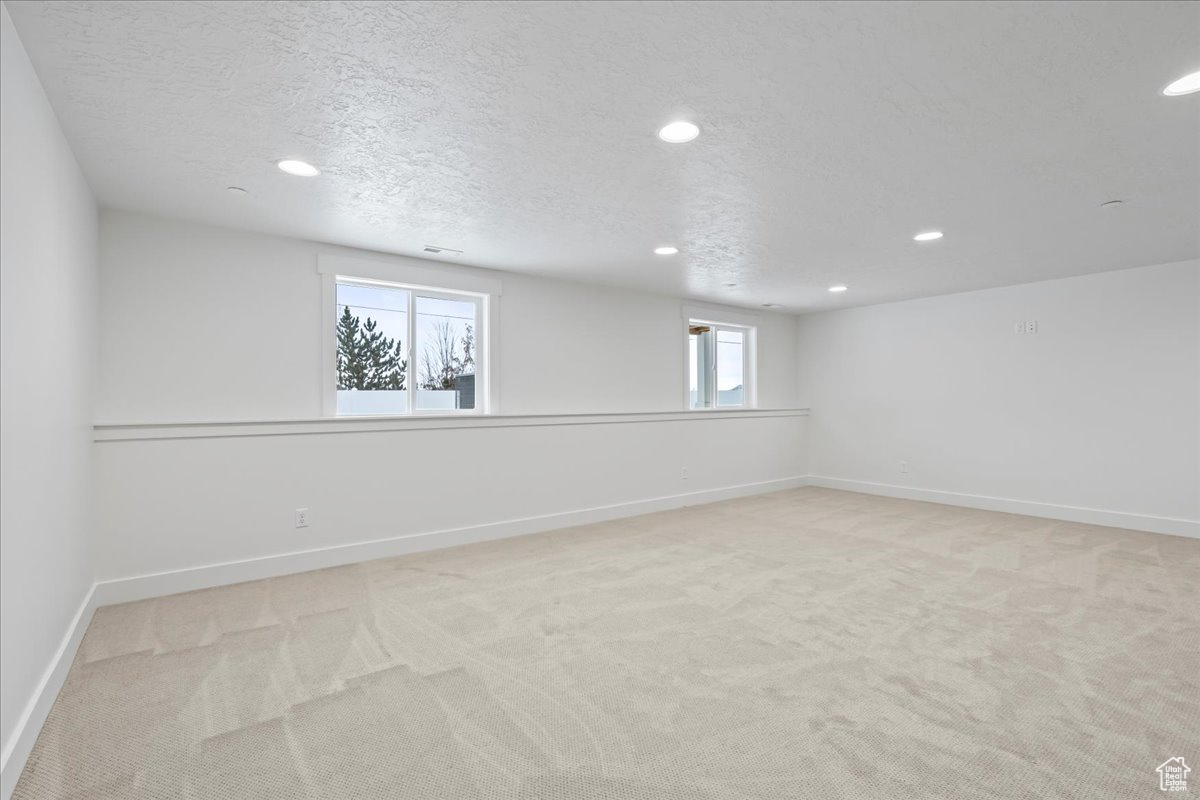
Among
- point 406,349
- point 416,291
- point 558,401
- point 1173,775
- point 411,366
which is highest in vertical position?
point 416,291

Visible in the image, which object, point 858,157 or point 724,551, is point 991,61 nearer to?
point 858,157

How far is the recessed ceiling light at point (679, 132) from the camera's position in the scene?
90.8 inches

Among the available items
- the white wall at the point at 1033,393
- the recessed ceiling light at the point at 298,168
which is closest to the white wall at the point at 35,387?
the recessed ceiling light at the point at 298,168

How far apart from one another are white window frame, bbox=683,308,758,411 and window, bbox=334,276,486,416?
247cm

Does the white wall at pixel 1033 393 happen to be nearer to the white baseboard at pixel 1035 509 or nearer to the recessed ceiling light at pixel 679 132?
the white baseboard at pixel 1035 509

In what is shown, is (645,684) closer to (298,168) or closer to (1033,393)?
(298,168)

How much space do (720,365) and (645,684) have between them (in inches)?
204

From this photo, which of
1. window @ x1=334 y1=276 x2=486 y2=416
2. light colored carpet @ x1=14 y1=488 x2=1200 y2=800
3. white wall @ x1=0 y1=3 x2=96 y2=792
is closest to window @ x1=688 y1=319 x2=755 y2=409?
window @ x1=334 y1=276 x2=486 y2=416

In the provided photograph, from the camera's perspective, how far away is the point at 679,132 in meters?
2.37

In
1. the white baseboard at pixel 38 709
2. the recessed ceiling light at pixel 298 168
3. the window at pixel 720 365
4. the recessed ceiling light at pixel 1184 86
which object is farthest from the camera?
the window at pixel 720 365

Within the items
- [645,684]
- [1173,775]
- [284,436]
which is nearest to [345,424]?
[284,436]

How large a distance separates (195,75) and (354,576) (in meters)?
2.89

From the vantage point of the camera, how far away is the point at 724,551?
4242 mm

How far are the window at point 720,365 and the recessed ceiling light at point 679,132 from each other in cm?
Result: 413
